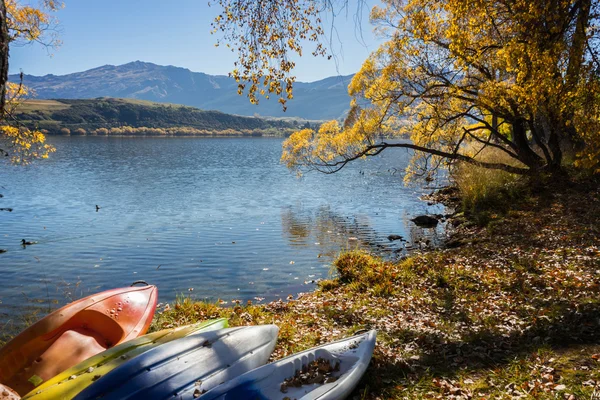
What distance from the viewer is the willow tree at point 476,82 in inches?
398

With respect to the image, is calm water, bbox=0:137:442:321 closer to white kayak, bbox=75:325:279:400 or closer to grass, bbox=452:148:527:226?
grass, bbox=452:148:527:226

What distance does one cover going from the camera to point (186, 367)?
203 inches

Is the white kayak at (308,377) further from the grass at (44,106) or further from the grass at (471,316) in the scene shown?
the grass at (44,106)

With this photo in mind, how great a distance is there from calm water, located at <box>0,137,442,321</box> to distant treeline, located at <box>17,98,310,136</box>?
107m

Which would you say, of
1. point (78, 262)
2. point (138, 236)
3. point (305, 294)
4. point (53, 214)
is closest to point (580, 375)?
point (305, 294)

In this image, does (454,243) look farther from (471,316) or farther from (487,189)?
(471,316)

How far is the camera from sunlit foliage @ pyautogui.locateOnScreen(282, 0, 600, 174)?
10188mm

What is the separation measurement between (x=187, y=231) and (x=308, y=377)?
54.4ft

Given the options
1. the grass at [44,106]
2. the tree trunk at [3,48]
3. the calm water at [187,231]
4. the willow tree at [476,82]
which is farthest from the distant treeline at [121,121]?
the tree trunk at [3,48]

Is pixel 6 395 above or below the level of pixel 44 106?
below

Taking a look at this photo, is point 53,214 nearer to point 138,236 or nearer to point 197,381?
point 138,236

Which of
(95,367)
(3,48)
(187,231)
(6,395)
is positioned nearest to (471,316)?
(95,367)

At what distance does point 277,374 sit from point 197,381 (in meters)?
0.99

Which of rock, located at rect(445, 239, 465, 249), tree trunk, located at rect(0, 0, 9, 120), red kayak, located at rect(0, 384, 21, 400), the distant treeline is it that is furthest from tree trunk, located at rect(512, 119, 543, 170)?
the distant treeline
